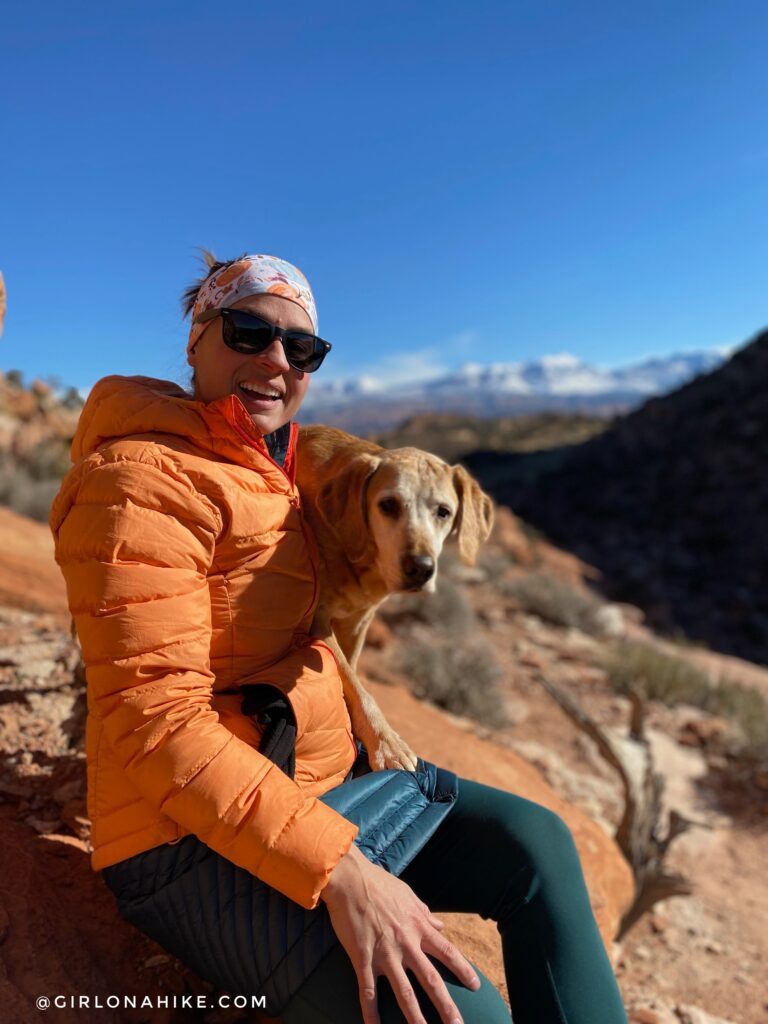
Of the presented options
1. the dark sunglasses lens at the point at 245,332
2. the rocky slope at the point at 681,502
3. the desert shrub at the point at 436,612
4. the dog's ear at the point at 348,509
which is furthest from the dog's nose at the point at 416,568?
the rocky slope at the point at 681,502

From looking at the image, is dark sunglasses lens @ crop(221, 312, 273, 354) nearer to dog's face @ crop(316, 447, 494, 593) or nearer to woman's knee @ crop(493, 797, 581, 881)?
dog's face @ crop(316, 447, 494, 593)

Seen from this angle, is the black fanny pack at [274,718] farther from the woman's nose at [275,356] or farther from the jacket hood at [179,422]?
the woman's nose at [275,356]

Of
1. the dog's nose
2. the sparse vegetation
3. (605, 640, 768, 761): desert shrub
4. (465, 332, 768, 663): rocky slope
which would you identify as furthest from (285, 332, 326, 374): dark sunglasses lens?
(465, 332, 768, 663): rocky slope

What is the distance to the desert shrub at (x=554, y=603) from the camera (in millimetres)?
11766

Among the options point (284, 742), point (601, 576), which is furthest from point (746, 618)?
point (284, 742)

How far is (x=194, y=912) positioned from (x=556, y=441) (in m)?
41.4

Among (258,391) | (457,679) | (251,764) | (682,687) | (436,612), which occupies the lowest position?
(682,687)

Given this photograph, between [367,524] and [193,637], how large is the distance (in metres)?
1.27

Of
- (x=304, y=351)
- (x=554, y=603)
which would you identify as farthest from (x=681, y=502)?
(x=304, y=351)

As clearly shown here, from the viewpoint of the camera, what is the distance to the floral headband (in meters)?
2.19

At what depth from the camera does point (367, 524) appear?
288cm

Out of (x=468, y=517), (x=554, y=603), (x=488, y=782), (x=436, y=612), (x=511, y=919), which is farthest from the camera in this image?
(x=554, y=603)

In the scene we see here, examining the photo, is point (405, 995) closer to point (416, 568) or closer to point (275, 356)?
point (416, 568)

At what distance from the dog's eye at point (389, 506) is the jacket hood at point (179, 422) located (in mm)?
853
